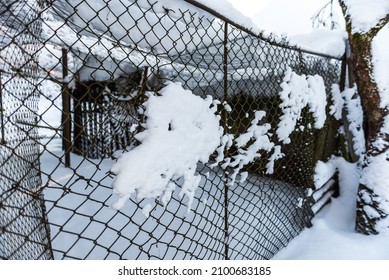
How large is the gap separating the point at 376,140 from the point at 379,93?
1.51ft

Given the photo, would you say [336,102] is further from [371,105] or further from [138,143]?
[138,143]

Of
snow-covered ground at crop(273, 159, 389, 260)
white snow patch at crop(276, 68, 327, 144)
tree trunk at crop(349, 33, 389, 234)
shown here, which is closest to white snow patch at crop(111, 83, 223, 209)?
white snow patch at crop(276, 68, 327, 144)

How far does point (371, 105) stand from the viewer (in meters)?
2.74

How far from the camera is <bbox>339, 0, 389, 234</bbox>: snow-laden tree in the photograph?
2.62 metres

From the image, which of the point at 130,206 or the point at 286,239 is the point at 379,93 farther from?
the point at 130,206

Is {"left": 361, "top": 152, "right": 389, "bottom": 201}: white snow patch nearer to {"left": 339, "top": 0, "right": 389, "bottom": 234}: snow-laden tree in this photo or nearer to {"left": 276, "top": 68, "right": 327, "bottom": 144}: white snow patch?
{"left": 339, "top": 0, "right": 389, "bottom": 234}: snow-laden tree

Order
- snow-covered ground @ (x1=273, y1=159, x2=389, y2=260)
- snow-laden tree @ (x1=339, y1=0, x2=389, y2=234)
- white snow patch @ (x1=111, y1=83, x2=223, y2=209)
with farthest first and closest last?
snow-laden tree @ (x1=339, y1=0, x2=389, y2=234)
snow-covered ground @ (x1=273, y1=159, x2=389, y2=260)
white snow patch @ (x1=111, y1=83, x2=223, y2=209)

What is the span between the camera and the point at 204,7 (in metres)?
1.71

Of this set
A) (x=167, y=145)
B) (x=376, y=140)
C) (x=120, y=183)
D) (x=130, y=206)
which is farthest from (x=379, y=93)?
(x=130, y=206)

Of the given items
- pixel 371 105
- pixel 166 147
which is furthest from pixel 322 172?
pixel 166 147

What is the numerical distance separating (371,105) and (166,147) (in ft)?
7.64

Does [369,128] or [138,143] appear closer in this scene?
[138,143]

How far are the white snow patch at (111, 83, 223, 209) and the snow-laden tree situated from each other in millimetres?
1874

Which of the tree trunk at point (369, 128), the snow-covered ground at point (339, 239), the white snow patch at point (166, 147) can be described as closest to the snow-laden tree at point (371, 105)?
the tree trunk at point (369, 128)
